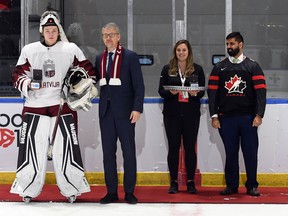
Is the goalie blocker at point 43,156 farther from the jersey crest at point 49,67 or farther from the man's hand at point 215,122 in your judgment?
the man's hand at point 215,122

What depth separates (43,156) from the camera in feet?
12.6

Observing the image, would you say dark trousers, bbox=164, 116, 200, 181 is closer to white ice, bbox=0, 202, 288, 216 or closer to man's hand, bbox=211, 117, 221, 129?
man's hand, bbox=211, 117, 221, 129

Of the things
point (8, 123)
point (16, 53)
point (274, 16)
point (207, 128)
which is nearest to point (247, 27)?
point (274, 16)

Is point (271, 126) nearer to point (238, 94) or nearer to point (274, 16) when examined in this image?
point (238, 94)

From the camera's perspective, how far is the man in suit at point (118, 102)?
152 inches

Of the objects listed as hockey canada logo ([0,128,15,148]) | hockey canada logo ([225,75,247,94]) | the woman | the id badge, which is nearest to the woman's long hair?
the woman

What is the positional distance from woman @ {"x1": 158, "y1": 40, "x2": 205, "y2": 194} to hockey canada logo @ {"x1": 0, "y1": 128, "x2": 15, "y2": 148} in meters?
1.32

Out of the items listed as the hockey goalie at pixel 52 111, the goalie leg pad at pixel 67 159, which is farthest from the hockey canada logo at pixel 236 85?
the goalie leg pad at pixel 67 159

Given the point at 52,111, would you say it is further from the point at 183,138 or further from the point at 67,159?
the point at 183,138

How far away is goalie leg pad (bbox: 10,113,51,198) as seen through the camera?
12.6 ft

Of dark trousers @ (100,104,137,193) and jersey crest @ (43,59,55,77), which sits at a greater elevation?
jersey crest @ (43,59,55,77)

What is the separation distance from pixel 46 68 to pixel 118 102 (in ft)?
1.83

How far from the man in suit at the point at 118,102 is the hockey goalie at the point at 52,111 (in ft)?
0.40

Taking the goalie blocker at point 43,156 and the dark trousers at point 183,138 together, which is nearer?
the goalie blocker at point 43,156
